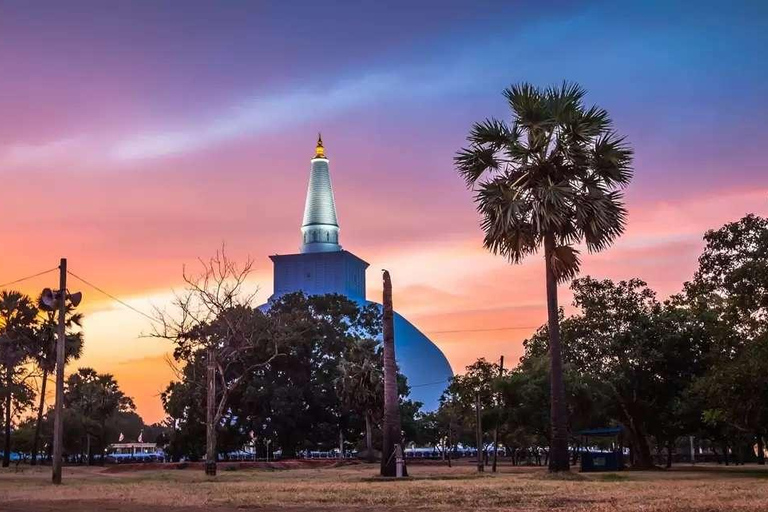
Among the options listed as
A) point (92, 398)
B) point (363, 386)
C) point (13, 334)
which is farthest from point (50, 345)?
point (92, 398)

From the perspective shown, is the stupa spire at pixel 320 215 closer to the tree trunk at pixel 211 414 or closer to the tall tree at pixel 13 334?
the tall tree at pixel 13 334

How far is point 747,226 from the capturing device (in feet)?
118

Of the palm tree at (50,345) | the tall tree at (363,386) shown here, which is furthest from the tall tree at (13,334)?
the tall tree at (363,386)

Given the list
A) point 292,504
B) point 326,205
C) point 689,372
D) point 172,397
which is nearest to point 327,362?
point 172,397

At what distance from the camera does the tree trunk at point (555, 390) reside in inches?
1236

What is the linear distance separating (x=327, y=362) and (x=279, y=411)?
7.26 metres

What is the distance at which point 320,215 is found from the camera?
483 feet

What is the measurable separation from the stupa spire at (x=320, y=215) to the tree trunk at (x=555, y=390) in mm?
114787

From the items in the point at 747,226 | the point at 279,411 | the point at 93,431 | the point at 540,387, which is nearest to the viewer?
the point at 747,226

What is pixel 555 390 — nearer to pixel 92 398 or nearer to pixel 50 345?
pixel 50 345

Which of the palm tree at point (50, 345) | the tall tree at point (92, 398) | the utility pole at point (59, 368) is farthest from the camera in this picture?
the tall tree at point (92, 398)

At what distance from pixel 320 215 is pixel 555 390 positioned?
384 feet

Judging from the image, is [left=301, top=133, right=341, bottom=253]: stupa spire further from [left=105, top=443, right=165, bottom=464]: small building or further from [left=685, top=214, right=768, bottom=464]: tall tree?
[left=685, top=214, right=768, bottom=464]: tall tree

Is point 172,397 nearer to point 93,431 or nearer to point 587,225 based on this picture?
point 93,431
